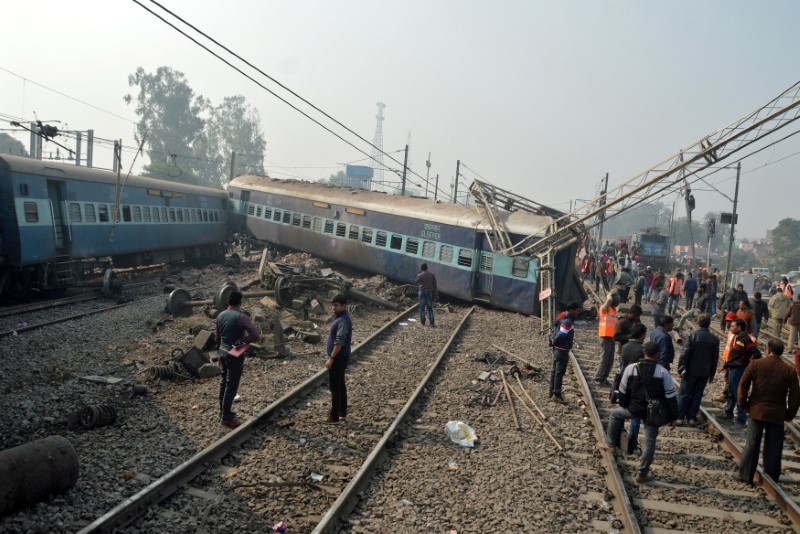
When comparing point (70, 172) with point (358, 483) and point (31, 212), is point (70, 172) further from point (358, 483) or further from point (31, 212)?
point (358, 483)

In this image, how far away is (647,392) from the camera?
6324 mm

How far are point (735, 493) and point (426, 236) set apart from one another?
13.7 metres

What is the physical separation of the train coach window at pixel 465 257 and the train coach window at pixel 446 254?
14.7 inches

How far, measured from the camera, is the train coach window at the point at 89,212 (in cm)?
A: 1709

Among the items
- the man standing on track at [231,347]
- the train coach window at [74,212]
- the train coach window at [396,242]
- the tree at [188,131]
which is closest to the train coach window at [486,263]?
the train coach window at [396,242]

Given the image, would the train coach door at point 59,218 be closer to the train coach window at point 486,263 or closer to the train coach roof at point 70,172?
the train coach roof at point 70,172

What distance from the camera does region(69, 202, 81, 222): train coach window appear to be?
53.9ft

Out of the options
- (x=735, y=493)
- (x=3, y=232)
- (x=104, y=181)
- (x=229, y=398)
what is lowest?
(x=735, y=493)

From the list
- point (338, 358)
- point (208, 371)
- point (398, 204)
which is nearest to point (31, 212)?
point (208, 371)

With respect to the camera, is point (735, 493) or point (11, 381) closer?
point (735, 493)

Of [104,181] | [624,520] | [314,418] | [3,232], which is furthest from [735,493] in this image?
[104,181]

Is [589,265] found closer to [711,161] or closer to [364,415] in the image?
[711,161]

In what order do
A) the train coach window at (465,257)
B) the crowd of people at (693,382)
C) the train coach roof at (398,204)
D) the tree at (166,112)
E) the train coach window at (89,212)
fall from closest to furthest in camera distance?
1. the crowd of people at (693,382)
2. the train coach window at (89,212)
3. the train coach roof at (398,204)
4. the train coach window at (465,257)
5. the tree at (166,112)

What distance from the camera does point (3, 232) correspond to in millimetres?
14289
